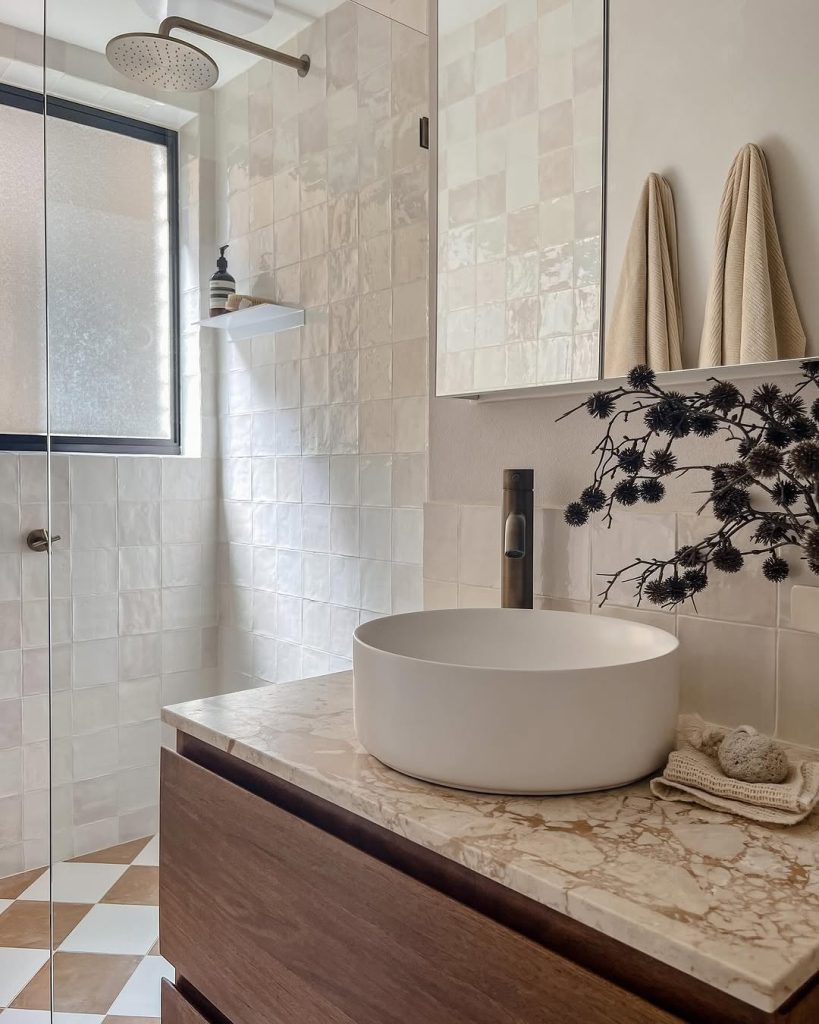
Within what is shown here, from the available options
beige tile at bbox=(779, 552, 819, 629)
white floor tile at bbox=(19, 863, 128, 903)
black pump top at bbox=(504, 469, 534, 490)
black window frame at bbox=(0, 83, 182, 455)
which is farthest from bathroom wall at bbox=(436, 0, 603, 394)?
white floor tile at bbox=(19, 863, 128, 903)

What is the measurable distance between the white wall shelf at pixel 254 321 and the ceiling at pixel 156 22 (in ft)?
1.38

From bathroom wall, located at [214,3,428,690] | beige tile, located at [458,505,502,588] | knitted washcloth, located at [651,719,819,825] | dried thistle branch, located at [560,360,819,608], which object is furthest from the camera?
bathroom wall, located at [214,3,428,690]

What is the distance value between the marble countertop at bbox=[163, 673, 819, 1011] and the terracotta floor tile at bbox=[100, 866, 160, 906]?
26.9 inches

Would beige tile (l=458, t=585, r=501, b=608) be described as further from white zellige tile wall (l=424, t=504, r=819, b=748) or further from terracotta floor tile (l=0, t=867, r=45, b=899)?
terracotta floor tile (l=0, t=867, r=45, b=899)

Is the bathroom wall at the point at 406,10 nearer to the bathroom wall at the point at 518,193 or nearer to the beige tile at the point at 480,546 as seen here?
the bathroom wall at the point at 518,193

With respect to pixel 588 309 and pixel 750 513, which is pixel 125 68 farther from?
pixel 750 513

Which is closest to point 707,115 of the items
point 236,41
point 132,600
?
point 236,41

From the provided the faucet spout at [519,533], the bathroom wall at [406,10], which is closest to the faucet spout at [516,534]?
the faucet spout at [519,533]

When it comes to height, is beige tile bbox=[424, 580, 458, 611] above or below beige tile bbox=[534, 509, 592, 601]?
below

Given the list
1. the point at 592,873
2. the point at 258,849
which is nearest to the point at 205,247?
the point at 258,849

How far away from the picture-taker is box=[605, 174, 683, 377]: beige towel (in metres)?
1.06

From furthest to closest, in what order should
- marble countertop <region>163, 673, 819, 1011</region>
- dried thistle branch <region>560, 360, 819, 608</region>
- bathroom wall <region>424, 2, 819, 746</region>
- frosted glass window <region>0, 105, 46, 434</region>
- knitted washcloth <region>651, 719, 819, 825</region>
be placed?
frosted glass window <region>0, 105, 46, 434</region> → bathroom wall <region>424, 2, 819, 746</region> → dried thistle branch <region>560, 360, 819, 608</region> → knitted washcloth <region>651, 719, 819, 825</region> → marble countertop <region>163, 673, 819, 1011</region>

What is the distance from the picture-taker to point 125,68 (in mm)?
1426

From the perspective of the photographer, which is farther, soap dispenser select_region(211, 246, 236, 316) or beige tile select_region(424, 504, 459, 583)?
soap dispenser select_region(211, 246, 236, 316)
